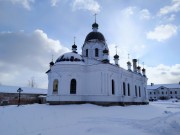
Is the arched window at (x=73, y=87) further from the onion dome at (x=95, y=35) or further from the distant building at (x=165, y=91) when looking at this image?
the distant building at (x=165, y=91)

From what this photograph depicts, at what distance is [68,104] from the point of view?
21.4 metres

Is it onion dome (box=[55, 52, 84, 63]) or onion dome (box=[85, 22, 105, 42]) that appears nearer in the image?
onion dome (box=[55, 52, 84, 63])

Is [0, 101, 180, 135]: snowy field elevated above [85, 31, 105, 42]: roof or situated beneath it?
situated beneath

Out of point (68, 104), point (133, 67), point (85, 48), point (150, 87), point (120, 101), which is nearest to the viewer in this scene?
point (68, 104)

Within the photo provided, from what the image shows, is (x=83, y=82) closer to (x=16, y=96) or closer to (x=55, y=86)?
(x=55, y=86)

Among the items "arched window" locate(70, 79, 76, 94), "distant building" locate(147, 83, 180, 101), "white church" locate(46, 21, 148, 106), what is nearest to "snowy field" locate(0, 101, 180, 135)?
"white church" locate(46, 21, 148, 106)

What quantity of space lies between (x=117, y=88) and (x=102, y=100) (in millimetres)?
3804

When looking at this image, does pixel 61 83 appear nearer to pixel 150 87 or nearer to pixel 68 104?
pixel 68 104

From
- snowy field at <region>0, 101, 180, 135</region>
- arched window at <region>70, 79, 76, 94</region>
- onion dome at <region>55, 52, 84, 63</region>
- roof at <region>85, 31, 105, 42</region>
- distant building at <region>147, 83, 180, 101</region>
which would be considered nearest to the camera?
snowy field at <region>0, 101, 180, 135</region>

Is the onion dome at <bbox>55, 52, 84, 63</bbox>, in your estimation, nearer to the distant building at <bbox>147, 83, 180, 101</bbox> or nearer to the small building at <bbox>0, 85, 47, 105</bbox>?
the small building at <bbox>0, 85, 47, 105</bbox>

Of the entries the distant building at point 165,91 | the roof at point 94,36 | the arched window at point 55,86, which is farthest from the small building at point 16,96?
the distant building at point 165,91

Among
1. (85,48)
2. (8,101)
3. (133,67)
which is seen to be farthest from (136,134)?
(8,101)

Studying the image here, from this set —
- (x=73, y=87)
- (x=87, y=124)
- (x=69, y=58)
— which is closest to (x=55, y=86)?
(x=73, y=87)

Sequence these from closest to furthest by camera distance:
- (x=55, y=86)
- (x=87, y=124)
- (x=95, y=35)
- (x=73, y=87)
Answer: (x=87, y=124) → (x=73, y=87) → (x=55, y=86) → (x=95, y=35)
